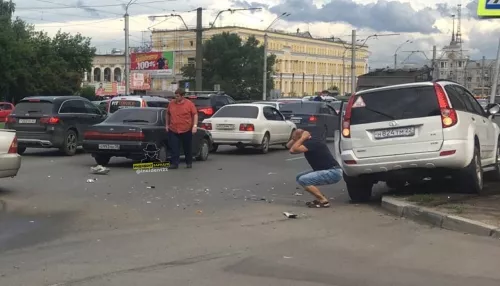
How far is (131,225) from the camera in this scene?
8.95m

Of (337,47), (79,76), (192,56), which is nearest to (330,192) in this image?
(79,76)

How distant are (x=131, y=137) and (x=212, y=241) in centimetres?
828

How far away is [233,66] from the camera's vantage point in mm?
97188

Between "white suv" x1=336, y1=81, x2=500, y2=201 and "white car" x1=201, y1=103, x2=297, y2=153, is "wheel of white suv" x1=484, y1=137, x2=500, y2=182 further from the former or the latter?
"white car" x1=201, y1=103, x2=297, y2=153

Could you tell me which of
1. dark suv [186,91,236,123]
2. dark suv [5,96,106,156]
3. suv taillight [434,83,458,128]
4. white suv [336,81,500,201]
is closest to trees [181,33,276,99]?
dark suv [186,91,236,123]

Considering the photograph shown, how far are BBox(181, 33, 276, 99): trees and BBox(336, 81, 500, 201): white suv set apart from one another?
280 ft

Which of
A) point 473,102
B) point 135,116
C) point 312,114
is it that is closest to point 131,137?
point 135,116

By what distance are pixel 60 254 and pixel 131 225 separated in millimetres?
1780

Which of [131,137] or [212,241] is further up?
[131,137]

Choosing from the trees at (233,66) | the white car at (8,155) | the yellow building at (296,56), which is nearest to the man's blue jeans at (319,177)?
the white car at (8,155)

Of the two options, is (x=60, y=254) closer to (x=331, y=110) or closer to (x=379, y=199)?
(x=379, y=199)

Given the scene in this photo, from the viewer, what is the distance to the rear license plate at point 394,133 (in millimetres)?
10297

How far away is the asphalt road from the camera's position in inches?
250

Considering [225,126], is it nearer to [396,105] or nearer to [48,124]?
[48,124]
